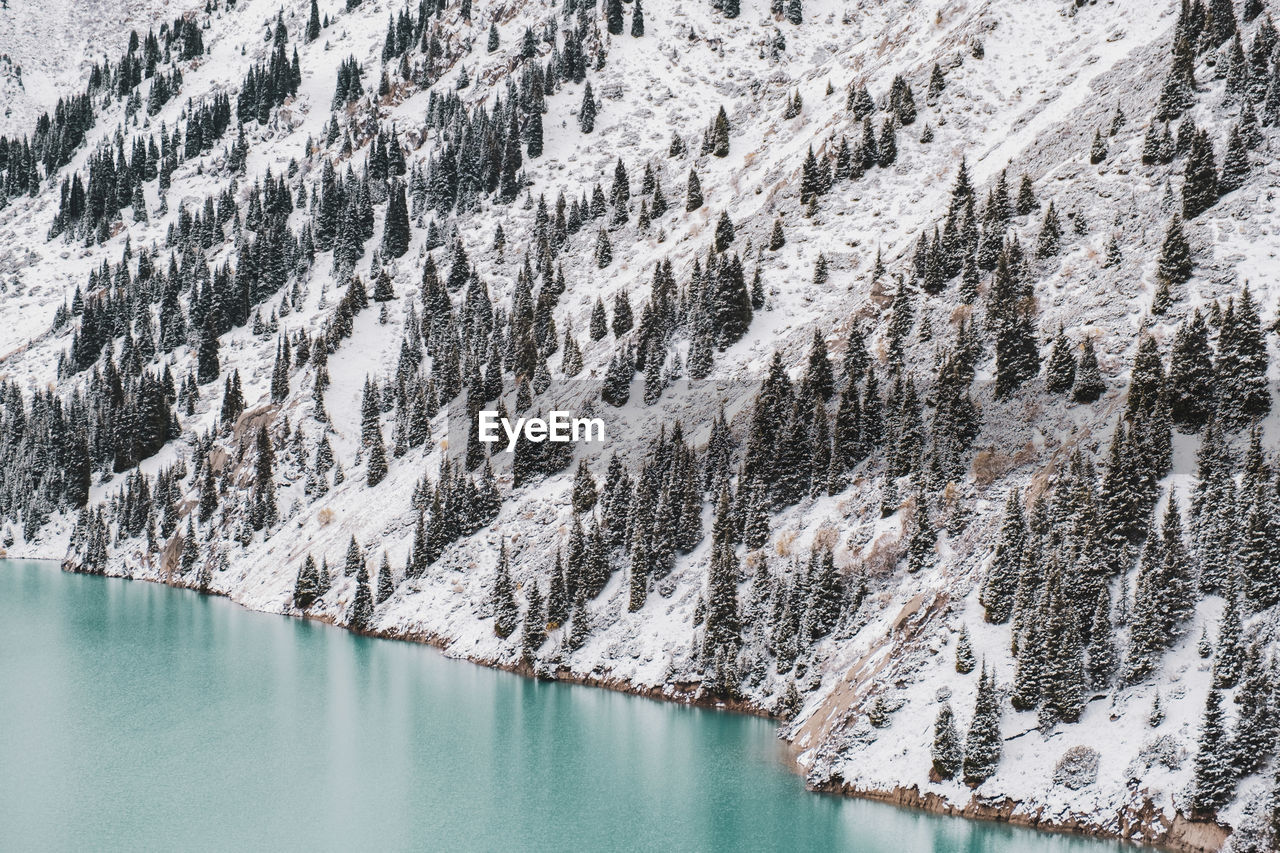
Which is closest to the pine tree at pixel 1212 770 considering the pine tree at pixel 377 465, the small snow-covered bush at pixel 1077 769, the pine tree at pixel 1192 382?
the small snow-covered bush at pixel 1077 769

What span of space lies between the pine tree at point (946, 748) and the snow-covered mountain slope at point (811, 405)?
0.24 metres

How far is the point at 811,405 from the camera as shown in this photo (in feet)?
260

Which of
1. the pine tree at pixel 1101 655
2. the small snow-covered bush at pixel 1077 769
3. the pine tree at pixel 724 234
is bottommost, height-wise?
the small snow-covered bush at pixel 1077 769

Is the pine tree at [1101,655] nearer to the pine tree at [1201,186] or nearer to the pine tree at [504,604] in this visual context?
the pine tree at [1201,186]

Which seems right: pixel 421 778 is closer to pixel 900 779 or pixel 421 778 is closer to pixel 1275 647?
pixel 900 779

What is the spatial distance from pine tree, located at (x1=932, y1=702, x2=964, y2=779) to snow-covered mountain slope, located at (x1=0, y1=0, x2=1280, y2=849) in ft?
0.79

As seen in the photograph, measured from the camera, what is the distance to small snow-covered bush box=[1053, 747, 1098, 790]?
44344 millimetres

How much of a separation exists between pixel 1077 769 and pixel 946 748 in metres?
6.03

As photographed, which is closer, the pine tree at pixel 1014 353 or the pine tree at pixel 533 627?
the pine tree at pixel 1014 353

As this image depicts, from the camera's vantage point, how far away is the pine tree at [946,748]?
47.3 m

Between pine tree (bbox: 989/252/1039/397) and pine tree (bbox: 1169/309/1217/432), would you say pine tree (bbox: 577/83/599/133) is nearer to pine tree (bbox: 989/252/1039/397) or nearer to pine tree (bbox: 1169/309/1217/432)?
pine tree (bbox: 989/252/1039/397)

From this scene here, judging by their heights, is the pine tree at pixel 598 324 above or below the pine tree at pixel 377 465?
above

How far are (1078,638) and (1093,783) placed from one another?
7540 millimetres

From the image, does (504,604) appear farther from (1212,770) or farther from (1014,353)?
(1212,770)
